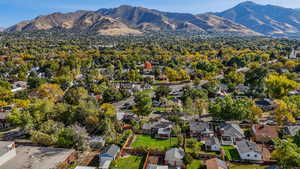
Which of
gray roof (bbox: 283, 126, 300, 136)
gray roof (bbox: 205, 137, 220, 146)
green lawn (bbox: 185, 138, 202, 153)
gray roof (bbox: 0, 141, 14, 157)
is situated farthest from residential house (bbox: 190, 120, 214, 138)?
gray roof (bbox: 0, 141, 14, 157)

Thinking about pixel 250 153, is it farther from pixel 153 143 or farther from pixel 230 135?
pixel 153 143

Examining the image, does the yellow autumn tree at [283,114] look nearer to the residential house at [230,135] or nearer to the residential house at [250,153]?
the residential house at [230,135]

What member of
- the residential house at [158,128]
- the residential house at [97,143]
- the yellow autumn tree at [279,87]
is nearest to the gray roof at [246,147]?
the residential house at [158,128]

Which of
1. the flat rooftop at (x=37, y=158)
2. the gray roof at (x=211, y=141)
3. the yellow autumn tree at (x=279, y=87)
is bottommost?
the flat rooftop at (x=37, y=158)

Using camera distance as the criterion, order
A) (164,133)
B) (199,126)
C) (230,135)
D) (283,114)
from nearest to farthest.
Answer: (230,135) < (164,133) < (199,126) < (283,114)

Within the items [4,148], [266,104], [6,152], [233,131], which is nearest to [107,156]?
[6,152]

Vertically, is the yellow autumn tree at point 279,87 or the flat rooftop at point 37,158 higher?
the yellow autumn tree at point 279,87

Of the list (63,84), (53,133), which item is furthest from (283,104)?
(63,84)
